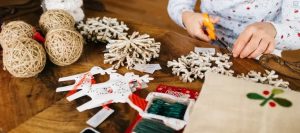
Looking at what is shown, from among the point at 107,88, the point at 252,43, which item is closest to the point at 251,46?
the point at 252,43

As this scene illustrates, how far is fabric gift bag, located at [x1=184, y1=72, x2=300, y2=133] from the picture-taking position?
1.54 feet

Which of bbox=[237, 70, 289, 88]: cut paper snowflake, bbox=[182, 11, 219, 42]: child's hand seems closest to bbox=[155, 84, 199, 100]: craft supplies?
bbox=[237, 70, 289, 88]: cut paper snowflake

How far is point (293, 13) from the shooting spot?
83cm

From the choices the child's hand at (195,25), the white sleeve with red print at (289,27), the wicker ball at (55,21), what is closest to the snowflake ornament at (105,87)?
the wicker ball at (55,21)

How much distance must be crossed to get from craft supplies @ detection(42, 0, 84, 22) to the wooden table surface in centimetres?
16

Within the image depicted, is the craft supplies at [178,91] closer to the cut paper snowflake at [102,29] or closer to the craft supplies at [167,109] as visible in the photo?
the craft supplies at [167,109]

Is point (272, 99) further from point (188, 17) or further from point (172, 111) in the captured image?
point (188, 17)

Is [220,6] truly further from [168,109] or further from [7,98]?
[7,98]

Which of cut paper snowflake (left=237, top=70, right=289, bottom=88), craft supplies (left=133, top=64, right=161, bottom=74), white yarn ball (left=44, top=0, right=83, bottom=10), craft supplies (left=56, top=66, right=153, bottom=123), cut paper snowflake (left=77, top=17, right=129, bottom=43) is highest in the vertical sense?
white yarn ball (left=44, top=0, right=83, bottom=10)

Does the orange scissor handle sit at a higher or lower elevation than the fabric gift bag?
higher

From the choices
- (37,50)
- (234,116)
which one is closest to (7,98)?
(37,50)

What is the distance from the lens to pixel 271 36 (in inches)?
29.9

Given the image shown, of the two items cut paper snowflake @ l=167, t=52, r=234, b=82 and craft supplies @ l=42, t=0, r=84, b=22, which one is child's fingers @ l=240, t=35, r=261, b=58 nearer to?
cut paper snowflake @ l=167, t=52, r=234, b=82

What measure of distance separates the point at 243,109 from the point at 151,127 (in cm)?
15
